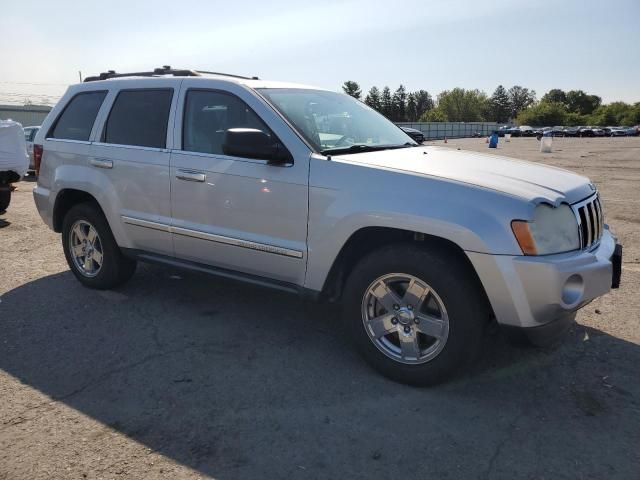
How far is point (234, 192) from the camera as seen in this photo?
393 centimetres

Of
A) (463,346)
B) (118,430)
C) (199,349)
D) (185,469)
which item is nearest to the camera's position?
(185,469)

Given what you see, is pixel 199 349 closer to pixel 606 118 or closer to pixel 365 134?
pixel 365 134

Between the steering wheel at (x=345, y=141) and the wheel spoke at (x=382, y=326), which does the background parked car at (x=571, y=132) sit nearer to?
the steering wheel at (x=345, y=141)

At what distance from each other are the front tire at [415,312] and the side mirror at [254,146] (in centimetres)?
92

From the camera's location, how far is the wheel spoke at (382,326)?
137 inches

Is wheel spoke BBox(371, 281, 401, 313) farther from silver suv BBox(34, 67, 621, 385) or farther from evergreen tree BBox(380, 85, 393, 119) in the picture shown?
evergreen tree BBox(380, 85, 393, 119)

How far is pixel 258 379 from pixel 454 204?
1.67m

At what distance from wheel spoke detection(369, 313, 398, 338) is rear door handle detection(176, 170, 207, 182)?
167 cm

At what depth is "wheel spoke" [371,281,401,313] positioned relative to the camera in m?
3.43

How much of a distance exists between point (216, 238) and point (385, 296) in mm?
1404

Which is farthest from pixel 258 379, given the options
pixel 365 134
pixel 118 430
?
pixel 365 134

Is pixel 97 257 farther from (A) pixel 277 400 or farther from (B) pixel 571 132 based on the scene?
(B) pixel 571 132

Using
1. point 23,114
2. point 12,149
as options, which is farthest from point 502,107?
point 12,149

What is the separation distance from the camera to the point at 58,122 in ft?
17.5
